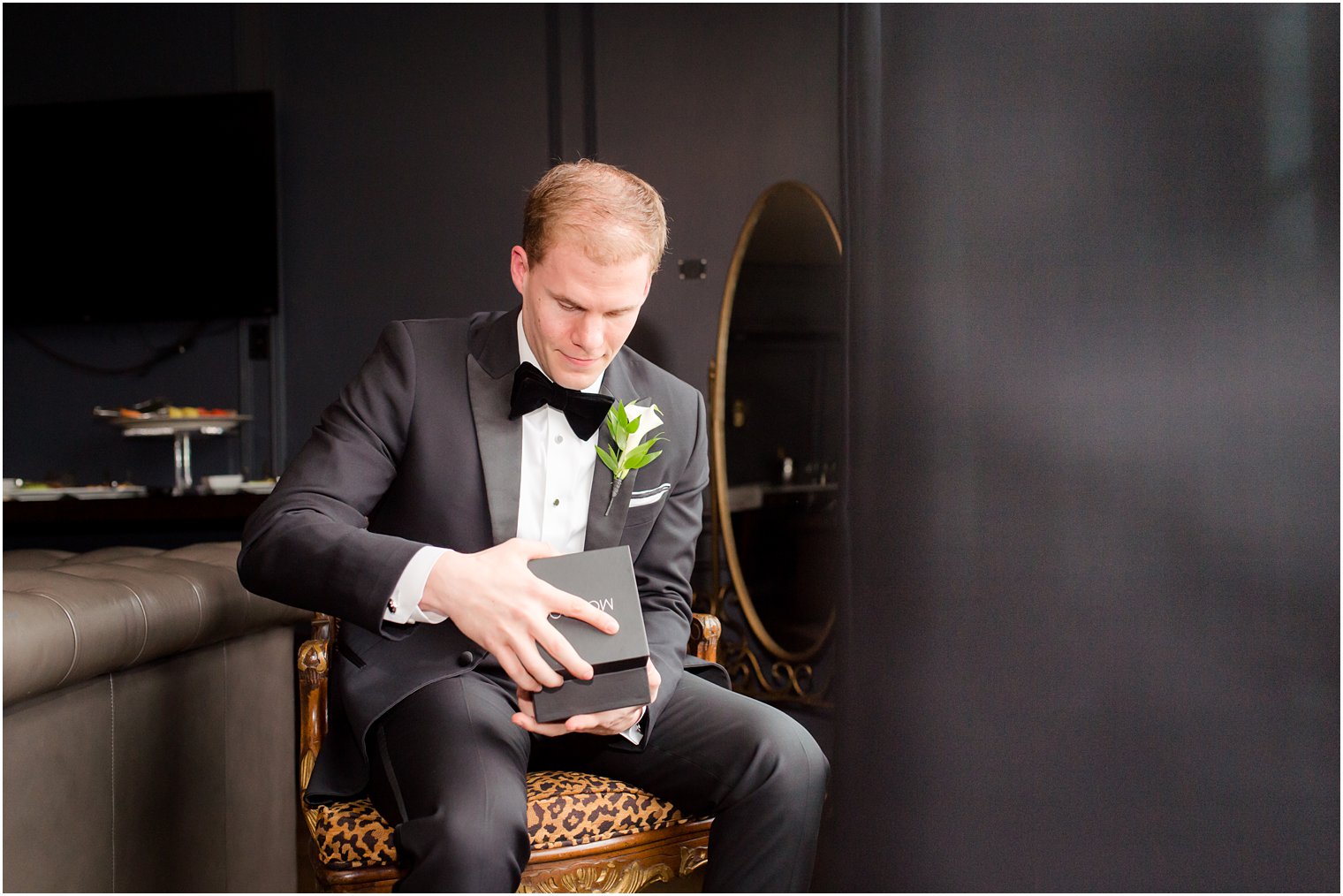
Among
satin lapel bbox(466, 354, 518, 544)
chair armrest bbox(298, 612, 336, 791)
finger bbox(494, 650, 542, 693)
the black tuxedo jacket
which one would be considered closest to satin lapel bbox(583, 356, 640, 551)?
the black tuxedo jacket

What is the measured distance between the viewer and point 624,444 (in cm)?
152

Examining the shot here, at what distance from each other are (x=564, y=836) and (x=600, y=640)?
0.33 metres

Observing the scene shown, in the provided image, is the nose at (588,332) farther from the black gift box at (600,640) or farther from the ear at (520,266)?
the black gift box at (600,640)

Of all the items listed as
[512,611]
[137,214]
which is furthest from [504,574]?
[137,214]

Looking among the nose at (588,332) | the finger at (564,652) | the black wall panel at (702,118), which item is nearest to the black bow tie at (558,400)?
the nose at (588,332)

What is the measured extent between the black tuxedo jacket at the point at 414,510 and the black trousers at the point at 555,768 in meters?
0.04

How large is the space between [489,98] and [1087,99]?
359 cm

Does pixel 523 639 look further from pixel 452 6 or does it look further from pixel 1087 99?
pixel 452 6

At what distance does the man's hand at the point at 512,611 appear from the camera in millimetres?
1207

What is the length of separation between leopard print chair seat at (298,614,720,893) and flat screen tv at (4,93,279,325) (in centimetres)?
353

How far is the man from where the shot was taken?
1.24 meters

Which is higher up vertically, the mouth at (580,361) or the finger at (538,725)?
the mouth at (580,361)

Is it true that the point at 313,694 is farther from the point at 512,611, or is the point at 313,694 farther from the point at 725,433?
the point at 725,433

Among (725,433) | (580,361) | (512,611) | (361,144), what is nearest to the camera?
(512,611)
